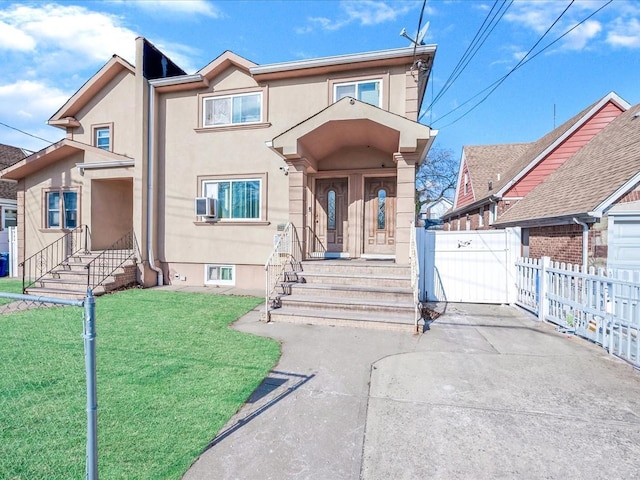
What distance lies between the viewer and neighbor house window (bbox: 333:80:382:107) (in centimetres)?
877

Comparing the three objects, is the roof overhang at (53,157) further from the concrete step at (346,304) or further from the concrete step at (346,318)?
the concrete step at (346,318)

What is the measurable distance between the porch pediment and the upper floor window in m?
7.85

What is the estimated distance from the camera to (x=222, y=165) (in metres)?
9.98

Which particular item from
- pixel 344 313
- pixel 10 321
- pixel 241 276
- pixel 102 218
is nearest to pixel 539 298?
pixel 344 313

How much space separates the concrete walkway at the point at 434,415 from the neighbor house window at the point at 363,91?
6.77m

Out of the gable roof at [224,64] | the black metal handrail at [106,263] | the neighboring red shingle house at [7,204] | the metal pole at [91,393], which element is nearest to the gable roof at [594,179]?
the metal pole at [91,393]

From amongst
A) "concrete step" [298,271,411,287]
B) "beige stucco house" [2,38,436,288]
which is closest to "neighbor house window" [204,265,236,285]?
"beige stucco house" [2,38,436,288]

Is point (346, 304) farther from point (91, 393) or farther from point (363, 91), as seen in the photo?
point (363, 91)

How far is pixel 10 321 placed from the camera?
20.5 feet

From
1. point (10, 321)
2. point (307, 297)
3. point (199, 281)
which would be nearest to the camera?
point (10, 321)

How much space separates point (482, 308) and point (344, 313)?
12.9 ft

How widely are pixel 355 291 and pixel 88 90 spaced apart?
39.4 ft

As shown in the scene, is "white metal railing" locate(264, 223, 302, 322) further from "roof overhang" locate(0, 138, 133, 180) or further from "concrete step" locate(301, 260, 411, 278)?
"roof overhang" locate(0, 138, 133, 180)

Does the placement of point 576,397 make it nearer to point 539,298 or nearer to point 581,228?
point 539,298
